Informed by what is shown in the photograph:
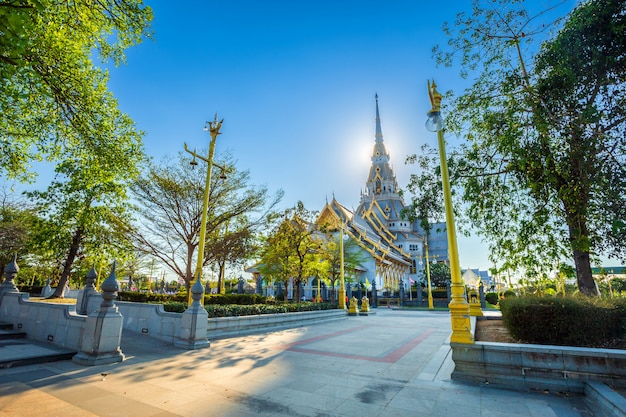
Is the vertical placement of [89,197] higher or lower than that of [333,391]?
higher

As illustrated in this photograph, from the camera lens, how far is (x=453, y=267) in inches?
250

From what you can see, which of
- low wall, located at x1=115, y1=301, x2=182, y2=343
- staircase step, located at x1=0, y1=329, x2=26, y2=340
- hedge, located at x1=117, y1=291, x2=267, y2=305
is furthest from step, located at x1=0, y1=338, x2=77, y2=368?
hedge, located at x1=117, y1=291, x2=267, y2=305

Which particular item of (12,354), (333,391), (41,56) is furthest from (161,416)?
(41,56)

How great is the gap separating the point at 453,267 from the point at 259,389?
4.38 metres

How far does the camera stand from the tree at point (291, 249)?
63.8 feet

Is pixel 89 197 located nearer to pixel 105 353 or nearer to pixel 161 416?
pixel 105 353

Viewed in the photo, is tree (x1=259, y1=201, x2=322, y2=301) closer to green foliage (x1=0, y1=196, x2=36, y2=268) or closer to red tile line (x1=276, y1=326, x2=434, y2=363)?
red tile line (x1=276, y1=326, x2=434, y2=363)

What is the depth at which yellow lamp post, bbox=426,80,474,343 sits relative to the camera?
580cm

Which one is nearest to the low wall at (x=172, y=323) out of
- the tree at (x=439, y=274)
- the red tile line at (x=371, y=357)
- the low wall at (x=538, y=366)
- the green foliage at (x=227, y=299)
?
the red tile line at (x=371, y=357)

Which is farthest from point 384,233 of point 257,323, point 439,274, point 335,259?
point 257,323

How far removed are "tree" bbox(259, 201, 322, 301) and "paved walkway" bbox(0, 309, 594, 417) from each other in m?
11.7

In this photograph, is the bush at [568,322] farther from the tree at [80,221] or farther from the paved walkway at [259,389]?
the tree at [80,221]

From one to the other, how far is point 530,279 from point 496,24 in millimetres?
7515

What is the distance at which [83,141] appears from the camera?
1049 cm
